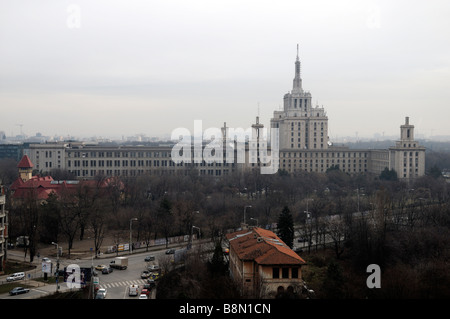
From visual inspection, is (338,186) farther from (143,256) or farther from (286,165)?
(143,256)

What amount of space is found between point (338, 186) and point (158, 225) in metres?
24.2

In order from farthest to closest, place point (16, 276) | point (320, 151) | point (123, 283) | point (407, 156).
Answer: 1. point (320, 151)
2. point (407, 156)
3. point (16, 276)
4. point (123, 283)

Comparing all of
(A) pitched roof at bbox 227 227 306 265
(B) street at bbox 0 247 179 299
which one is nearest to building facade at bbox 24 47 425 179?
(B) street at bbox 0 247 179 299

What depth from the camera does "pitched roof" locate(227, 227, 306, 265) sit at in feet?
55.8

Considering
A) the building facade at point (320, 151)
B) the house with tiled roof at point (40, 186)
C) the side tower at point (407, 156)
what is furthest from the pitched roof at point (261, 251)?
the building facade at point (320, 151)

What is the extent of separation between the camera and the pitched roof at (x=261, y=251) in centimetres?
1702

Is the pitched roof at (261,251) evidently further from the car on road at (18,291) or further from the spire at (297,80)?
the spire at (297,80)

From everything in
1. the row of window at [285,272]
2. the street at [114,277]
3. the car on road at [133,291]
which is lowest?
the street at [114,277]

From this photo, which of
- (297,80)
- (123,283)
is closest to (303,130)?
(297,80)

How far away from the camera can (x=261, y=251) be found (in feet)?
59.2

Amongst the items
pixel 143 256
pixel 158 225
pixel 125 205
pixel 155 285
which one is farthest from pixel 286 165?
pixel 155 285

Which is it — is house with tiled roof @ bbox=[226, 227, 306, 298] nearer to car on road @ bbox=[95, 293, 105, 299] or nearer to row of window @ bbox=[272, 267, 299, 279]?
row of window @ bbox=[272, 267, 299, 279]

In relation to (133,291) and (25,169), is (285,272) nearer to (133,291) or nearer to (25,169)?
(133,291)

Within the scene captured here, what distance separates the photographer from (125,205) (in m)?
36.5
